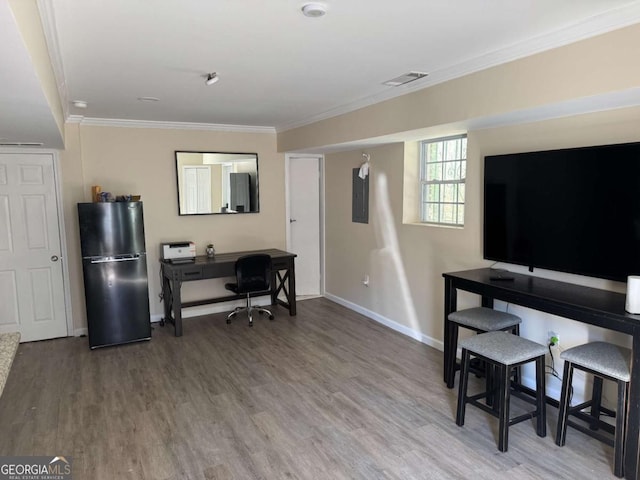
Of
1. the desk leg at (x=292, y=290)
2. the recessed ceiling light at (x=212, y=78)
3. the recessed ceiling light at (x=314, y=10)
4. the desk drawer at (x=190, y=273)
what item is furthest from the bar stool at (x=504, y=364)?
the desk drawer at (x=190, y=273)

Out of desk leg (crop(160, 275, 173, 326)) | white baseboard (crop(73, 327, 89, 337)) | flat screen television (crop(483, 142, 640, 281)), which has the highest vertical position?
flat screen television (crop(483, 142, 640, 281))

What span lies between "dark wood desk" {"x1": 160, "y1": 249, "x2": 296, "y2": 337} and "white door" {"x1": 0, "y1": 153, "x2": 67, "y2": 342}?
1.13 metres

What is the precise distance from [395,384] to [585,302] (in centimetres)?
161

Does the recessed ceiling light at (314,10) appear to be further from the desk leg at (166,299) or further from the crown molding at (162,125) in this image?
the desk leg at (166,299)

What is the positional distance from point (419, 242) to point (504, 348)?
70.4 inches

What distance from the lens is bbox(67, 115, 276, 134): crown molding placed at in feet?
15.6

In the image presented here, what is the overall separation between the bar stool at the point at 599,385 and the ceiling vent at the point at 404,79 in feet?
7.00

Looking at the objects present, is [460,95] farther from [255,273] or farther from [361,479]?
[255,273]

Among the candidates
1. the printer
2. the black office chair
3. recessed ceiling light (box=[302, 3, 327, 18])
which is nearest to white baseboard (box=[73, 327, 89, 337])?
the printer

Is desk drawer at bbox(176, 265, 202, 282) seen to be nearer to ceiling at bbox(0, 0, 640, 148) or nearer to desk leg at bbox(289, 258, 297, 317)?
desk leg at bbox(289, 258, 297, 317)

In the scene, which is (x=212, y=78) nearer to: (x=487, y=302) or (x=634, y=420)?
(x=487, y=302)

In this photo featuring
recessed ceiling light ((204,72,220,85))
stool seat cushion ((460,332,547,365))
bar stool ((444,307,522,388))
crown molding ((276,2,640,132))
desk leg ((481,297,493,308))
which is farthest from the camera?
desk leg ((481,297,493,308))

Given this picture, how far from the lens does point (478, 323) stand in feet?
10.6

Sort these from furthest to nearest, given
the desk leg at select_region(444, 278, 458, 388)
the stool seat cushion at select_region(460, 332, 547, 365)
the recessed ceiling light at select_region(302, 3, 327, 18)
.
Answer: the desk leg at select_region(444, 278, 458, 388) < the stool seat cushion at select_region(460, 332, 547, 365) < the recessed ceiling light at select_region(302, 3, 327, 18)
